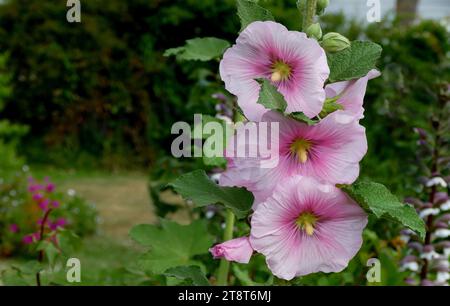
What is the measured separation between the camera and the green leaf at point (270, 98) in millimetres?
1114

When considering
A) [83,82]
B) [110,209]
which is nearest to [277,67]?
[110,209]

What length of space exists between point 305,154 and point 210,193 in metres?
0.20

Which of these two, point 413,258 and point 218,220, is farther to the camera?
point 218,220

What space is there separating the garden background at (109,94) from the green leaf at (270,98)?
3.88 metres

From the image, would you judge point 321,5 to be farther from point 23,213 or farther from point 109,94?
point 109,94

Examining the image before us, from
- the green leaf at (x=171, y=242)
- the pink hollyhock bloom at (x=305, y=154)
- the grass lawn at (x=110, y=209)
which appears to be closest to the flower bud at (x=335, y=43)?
the pink hollyhock bloom at (x=305, y=154)

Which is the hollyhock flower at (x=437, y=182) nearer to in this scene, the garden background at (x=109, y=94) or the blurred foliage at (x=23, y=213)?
the garden background at (x=109, y=94)

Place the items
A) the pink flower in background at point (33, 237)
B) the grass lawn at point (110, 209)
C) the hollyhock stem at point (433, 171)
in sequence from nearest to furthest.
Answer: the pink flower in background at point (33, 237), the hollyhock stem at point (433, 171), the grass lawn at point (110, 209)

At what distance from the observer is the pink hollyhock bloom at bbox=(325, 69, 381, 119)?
4.05ft

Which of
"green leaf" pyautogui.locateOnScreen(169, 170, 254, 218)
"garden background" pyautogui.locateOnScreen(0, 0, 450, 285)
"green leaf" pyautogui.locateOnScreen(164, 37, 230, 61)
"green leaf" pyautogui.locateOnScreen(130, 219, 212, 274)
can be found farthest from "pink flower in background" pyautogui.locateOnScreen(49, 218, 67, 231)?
"green leaf" pyautogui.locateOnScreen(169, 170, 254, 218)

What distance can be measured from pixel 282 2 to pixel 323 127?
6.11m

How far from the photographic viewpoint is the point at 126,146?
10.4m

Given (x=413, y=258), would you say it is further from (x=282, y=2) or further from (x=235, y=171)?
(x=282, y=2)
